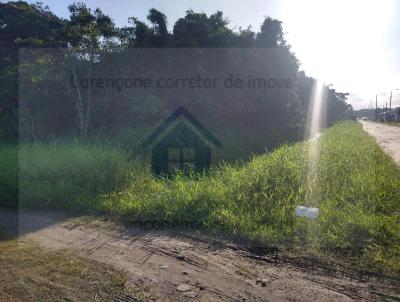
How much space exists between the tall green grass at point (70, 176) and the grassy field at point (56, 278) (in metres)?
1.68

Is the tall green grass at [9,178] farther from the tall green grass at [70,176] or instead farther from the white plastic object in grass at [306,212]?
the white plastic object in grass at [306,212]

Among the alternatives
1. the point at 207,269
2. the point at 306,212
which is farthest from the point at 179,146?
the point at 207,269

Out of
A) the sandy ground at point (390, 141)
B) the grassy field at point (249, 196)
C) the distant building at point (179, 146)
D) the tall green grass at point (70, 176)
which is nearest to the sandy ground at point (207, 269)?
the grassy field at point (249, 196)

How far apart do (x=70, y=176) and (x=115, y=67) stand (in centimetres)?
480

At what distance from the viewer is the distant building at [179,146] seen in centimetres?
814

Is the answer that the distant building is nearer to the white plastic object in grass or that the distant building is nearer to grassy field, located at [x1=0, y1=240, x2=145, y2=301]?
the white plastic object in grass

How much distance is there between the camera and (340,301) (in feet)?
8.24

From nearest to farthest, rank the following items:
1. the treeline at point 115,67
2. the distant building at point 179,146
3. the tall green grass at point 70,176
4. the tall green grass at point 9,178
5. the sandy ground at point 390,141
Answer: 1. the tall green grass at point 70,176
2. the tall green grass at point 9,178
3. the distant building at point 179,146
4. the treeline at point 115,67
5. the sandy ground at point 390,141

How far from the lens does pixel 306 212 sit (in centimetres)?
426

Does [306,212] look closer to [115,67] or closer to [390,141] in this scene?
[115,67]

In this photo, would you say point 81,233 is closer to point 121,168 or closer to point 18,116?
point 121,168

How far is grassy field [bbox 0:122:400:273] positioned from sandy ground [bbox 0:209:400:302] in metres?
0.35

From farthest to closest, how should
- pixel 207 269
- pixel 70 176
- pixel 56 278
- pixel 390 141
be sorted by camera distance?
pixel 390 141 → pixel 70 176 → pixel 207 269 → pixel 56 278

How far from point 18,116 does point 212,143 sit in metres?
6.24
